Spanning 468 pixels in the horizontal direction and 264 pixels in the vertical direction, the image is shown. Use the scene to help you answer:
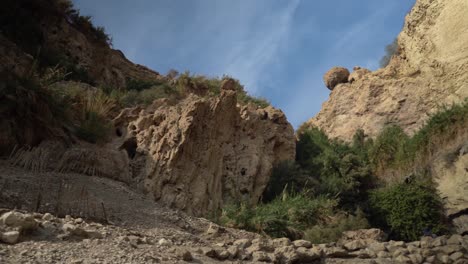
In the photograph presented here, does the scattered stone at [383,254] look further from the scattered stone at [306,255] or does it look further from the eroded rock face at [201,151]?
the eroded rock face at [201,151]

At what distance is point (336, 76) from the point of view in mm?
19406

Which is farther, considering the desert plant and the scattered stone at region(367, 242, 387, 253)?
the desert plant

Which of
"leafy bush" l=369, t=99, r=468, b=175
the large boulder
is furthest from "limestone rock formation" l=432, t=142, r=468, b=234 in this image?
the large boulder

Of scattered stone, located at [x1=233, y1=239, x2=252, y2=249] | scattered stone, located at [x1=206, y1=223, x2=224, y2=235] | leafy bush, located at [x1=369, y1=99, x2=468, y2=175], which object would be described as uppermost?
leafy bush, located at [x1=369, y1=99, x2=468, y2=175]

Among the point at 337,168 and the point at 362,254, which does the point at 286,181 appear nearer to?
the point at 337,168

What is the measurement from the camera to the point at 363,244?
7.31 metres

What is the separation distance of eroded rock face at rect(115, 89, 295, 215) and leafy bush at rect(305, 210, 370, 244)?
1539mm

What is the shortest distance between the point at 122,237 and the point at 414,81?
13.2 m

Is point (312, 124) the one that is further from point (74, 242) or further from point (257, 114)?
point (74, 242)

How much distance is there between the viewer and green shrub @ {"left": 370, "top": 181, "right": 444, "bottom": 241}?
10727 mm

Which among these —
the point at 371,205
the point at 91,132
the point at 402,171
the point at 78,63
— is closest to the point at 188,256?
the point at 91,132

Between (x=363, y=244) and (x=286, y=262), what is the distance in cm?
179

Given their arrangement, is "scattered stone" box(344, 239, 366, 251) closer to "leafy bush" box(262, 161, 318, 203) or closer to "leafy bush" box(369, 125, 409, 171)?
"leafy bush" box(262, 161, 318, 203)

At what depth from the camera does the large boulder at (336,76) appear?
19422 mm
